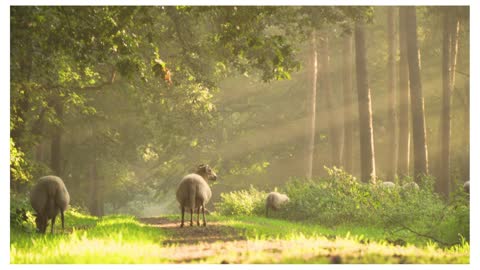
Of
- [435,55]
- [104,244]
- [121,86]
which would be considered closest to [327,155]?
[435,55]

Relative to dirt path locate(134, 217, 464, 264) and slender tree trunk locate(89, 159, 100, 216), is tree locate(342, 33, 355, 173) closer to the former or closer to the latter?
slender tree trunk locate(89, 159, 100, 216)

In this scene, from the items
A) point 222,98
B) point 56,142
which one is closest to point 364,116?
point 56,142

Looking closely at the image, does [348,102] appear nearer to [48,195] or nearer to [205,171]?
[205,171]

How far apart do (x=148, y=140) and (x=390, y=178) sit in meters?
19.7

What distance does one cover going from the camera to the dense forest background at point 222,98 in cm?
1614

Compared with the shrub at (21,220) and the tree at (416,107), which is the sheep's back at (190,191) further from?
the tree at (416,107)

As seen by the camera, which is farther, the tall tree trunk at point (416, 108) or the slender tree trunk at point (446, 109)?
the slender tree trunk at point (446, 109)

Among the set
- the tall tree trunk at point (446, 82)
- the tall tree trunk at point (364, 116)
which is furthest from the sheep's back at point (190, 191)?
the tall tree trunk at point (446, 82)

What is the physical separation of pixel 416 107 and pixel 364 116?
7.86 ft

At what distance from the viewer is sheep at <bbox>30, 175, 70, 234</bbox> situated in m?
16.5

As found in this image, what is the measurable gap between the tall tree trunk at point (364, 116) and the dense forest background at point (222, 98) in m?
0.09

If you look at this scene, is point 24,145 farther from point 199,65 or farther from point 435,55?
point 435,55

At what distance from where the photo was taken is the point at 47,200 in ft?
54.7

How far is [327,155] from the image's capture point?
5125 centimetres
